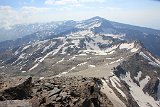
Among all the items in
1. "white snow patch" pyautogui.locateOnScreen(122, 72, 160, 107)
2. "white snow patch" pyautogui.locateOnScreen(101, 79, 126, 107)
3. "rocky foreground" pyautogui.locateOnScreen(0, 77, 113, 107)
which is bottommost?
"white snow patch" pyautogui.locateOnScreen(122, 72, 160, 107)

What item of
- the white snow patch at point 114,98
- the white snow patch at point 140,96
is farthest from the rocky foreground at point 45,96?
the white snow patch at point 140,96

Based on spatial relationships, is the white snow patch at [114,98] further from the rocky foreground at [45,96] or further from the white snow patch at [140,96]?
the white snow patch at [140,96]

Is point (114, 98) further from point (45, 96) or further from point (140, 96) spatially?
point (45, 96)

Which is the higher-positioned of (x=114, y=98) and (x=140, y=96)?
(x=114, y=98)

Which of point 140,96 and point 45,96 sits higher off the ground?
point 45,96

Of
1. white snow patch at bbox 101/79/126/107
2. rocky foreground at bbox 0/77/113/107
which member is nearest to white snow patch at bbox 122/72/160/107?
white snow patch at bbox 101/79/126/107

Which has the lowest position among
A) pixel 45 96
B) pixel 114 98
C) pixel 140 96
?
pixel 140 96

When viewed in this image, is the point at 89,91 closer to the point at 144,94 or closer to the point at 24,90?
the point at 24,90

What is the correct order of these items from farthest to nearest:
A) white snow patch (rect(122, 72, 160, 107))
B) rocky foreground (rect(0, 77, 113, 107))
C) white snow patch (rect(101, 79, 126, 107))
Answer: white snow patch (rect(122, 72, 160, 107)) → white snow patch (rect(101, 79, 126, 107)) → rocky foreground (rect(0, 77, 113, 107))

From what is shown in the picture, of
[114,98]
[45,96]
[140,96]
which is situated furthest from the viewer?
[140,96]

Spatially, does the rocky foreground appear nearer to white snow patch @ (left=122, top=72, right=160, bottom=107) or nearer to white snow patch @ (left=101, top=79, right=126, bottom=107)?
white snow patch @ (left=101, top=79, right=126, bottom=107)

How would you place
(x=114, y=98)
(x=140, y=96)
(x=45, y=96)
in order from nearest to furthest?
(x=45, y=96)
(x=114, y=98)
(x=140, y=96)

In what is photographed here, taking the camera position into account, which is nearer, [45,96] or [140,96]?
[45,96]

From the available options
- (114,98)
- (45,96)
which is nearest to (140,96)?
(114,98)
